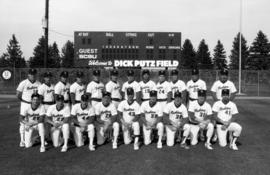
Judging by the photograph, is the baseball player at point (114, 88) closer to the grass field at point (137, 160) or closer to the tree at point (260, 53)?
the grass field at point (137, 160)

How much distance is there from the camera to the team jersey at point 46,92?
7768 millimetres

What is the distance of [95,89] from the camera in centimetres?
823

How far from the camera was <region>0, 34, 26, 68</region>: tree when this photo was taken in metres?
75.1

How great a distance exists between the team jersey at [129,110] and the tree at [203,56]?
7164 centimetres

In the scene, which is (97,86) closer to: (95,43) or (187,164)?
(187,164)

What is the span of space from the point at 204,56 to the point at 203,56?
14.0 inches

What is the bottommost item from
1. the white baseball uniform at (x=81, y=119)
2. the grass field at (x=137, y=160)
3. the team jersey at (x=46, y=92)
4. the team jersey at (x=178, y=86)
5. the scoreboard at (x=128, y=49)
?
the grass field at (x=137, y=160)

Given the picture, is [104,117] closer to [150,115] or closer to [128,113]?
[128,113]

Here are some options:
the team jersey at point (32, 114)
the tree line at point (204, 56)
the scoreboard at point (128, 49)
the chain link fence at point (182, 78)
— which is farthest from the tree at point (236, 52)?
the team jersey at point (32, 114)

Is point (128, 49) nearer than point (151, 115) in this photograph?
No

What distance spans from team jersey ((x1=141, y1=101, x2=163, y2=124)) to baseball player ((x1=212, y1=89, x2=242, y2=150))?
1593 millimetres

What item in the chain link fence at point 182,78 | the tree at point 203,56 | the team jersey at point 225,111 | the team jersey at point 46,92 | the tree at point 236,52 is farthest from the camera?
the tree at point 203,56

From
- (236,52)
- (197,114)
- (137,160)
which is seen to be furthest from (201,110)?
(236,52)

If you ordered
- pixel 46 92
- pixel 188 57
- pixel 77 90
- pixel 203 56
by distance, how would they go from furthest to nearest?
pixel 203 56, pixel 188 57, pixel 77 90, pixel 46 92
